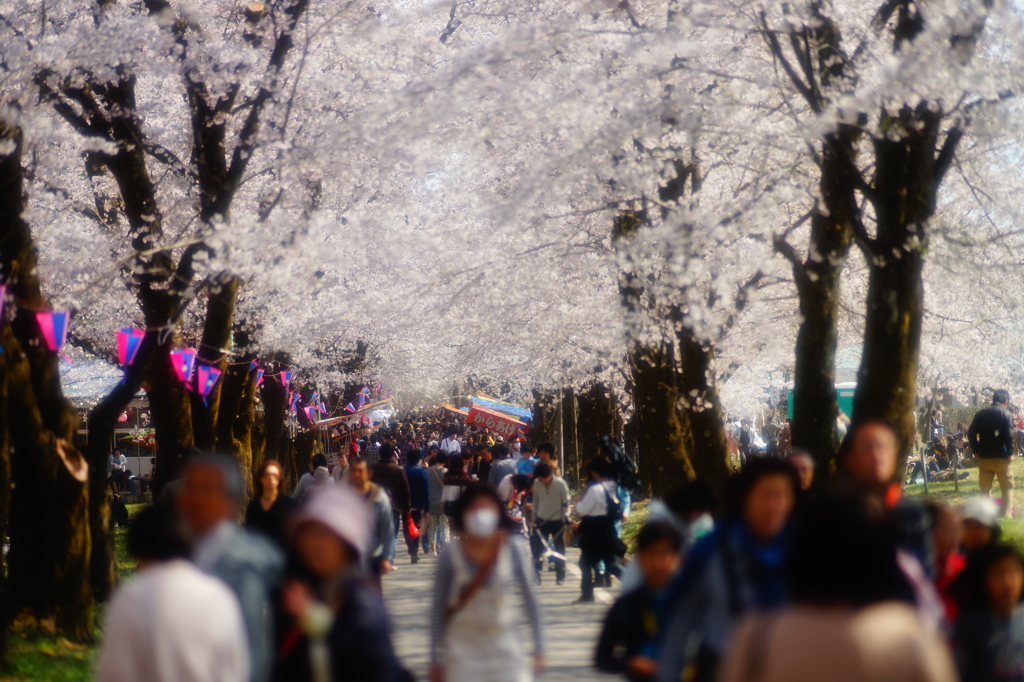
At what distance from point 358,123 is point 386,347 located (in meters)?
29.3

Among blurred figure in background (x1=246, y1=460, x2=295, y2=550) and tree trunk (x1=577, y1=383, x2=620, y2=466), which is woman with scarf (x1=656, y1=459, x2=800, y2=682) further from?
tree trunk (x1=577, y1=383, x2=620, y2=466)

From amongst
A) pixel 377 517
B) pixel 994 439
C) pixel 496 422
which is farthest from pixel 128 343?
pixel 496 422

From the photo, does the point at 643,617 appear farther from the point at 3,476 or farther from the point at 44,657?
the point at 44,657

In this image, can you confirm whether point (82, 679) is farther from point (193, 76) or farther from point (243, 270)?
point (193, 76)

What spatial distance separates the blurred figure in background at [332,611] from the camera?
156 inches

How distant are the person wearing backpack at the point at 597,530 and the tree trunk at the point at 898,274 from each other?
415cm

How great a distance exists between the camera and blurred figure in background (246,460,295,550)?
26.1ft

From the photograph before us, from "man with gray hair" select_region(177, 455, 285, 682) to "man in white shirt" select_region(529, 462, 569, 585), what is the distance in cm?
966

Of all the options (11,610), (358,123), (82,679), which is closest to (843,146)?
(358,123)

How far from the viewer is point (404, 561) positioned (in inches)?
713

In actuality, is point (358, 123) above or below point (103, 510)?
above

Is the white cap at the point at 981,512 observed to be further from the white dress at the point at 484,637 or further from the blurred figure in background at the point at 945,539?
the white dress at the point at 484,637

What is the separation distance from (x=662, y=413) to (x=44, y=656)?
38.8 feet

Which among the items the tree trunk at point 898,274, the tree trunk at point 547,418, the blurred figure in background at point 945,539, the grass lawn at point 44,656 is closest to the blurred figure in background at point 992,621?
the blurred figure in background at point 945,539
